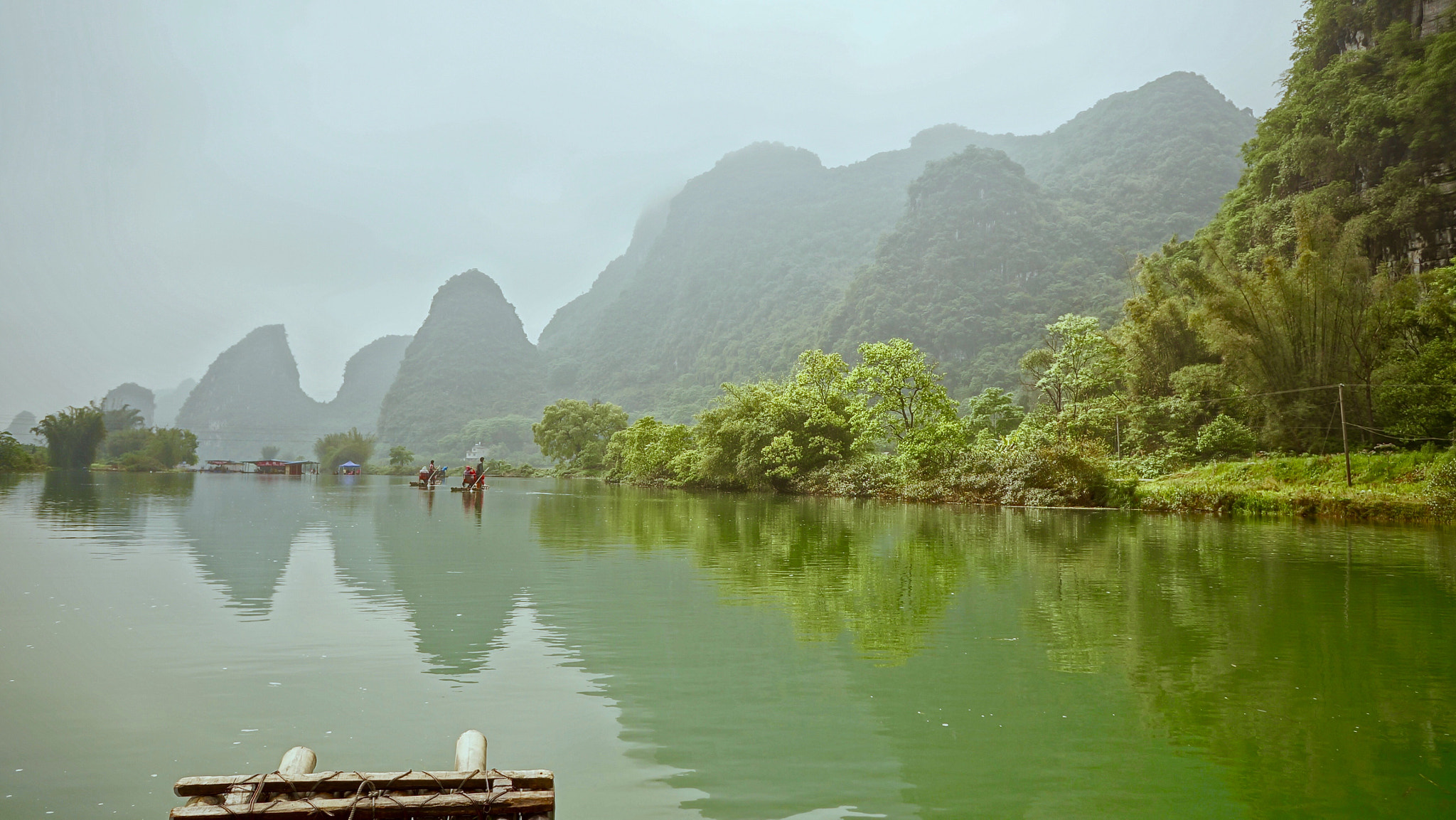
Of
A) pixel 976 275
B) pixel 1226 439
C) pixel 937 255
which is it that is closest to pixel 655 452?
pixel 1226 439

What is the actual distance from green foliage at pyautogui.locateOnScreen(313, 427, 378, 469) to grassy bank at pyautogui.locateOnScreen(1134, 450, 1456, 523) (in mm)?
103422

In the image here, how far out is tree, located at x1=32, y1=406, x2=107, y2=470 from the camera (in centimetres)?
6981

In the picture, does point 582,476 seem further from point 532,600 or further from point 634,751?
point 634,751

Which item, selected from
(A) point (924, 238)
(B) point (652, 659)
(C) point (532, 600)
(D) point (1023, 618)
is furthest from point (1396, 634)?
(A) point (924, 238)

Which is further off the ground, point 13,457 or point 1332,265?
point 1332,265

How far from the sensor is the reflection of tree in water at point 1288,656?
4258 mm

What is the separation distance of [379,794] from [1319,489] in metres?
26.1

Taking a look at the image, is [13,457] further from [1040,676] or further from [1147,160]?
[1147,160]

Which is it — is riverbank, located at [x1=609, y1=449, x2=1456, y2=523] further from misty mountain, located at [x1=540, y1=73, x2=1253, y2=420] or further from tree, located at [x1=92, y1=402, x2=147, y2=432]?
tree, located at [x1=92, y1=402, x2=147, y2=432]

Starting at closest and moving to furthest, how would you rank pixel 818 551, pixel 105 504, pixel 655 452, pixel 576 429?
pixel 818 551 → pixel 105 504 → pixel 655 452 → pixel 576 429

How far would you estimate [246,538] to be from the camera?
16203 millimetres

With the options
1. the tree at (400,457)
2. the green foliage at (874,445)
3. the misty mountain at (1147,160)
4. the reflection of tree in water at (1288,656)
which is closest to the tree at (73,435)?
the tree at (400,457)

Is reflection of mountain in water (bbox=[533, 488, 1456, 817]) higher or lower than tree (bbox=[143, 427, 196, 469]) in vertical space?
lower

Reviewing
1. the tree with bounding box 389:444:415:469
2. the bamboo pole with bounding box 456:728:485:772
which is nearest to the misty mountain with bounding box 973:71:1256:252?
the tree with bounding box 389:444:415:469
